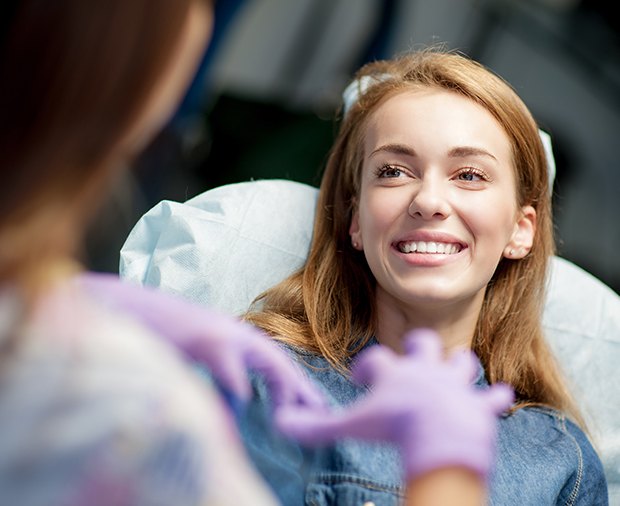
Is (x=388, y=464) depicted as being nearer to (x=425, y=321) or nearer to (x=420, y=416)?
(x=425, y=321)

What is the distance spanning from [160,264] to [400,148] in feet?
1.17

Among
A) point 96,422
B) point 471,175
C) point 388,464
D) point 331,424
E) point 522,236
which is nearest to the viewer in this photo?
point 96,422

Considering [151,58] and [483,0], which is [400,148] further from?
[483,0]

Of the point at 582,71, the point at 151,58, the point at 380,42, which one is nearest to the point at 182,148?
the point at 380,42

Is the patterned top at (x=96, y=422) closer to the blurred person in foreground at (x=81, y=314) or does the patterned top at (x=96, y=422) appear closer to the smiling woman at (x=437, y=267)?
the blurred person in foreground at (x=81, y=314)

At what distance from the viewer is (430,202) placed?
106 cm

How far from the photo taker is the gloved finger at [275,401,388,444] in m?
0.61

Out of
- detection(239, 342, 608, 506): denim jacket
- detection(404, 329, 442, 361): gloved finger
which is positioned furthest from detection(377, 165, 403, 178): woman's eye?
detection(404, 329, 442, 361): gloved finger

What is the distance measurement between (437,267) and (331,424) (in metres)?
0.48

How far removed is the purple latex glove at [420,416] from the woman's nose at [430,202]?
41cm

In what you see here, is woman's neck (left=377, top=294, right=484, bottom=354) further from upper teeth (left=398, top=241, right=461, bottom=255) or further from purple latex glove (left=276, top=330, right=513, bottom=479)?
purple latex glove (left=276, top=330, right=513, bottom=479)

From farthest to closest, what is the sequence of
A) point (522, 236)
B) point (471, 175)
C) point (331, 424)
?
1. point (522, 236)
2. point (471, 175)
3. point (331, 424)

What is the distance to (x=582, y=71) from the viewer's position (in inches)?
102

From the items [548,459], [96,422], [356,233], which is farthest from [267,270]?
[96,422]
